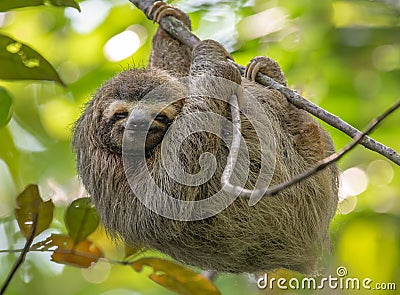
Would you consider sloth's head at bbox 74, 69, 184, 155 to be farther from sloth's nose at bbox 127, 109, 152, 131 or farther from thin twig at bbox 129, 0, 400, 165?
thin twig at bbox 129, 0, 400, 165

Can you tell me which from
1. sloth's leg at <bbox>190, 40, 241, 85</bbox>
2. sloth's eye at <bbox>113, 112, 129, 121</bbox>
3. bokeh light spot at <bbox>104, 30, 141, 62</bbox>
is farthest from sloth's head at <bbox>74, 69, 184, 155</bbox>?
bokeh light spot at <bbox>104, 30, 141, 62</bbox>

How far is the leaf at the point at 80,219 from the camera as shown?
636 cm

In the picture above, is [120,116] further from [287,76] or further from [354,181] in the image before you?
[354,181]

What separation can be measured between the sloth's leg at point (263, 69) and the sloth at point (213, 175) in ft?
0.04

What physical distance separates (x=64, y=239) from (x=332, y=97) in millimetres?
4569

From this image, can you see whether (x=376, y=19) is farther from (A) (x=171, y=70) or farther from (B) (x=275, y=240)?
(B) (x=275, y=240)

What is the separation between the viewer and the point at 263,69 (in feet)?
22.5

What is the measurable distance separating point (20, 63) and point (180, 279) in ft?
8.03

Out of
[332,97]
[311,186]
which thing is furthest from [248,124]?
[332,97]

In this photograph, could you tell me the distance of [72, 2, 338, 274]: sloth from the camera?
6.21m

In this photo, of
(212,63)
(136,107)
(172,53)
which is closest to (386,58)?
(172,53)

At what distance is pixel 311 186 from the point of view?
6492mm

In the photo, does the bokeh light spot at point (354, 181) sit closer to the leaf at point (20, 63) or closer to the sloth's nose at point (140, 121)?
the sloth's nose at point (140, 121)

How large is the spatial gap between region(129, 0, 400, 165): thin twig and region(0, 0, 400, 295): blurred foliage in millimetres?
1568
